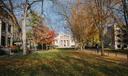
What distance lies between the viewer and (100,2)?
43625mm

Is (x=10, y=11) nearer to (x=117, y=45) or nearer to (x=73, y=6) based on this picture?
Answer: (x=73, y=6)

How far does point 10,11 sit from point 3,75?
18836 mm

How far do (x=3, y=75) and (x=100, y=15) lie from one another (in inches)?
1268

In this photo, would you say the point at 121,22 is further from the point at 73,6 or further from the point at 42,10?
the point at 73,6

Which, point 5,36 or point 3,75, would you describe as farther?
point 5,36

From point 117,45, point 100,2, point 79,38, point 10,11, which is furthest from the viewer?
point 117,45

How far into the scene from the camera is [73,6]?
222 feet

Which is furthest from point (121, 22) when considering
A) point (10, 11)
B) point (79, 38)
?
point (79, 38)

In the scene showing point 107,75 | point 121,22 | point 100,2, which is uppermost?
point 100,2

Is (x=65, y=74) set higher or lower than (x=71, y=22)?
lower

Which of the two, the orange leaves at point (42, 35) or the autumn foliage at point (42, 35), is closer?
the autumn foliage at point (42, 35)

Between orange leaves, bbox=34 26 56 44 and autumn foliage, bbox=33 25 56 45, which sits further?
orange leaves, bbox=34 26 56 44

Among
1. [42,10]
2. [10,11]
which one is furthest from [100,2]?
[10,11]

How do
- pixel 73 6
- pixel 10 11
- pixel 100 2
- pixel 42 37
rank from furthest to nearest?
pixel 42 37 < pixel 73 6 < pixel 100 2 < pixel 10 11
